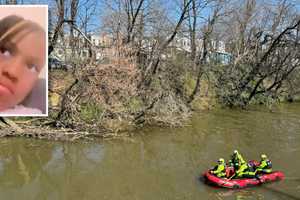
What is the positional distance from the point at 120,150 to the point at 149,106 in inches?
150

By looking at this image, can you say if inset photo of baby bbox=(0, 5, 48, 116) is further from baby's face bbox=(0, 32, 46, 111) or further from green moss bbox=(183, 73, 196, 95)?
green moss bbox=(183, 73, 196, 95)

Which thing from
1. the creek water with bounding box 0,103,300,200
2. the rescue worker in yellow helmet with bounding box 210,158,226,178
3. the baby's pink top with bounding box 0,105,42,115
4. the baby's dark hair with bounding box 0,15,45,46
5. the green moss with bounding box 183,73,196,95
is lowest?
the creek water with bounding box 0,103,300,200

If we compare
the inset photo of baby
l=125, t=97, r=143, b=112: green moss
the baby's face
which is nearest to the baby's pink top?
the inset photo of baby

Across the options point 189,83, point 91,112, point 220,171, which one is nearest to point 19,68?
point 91,112

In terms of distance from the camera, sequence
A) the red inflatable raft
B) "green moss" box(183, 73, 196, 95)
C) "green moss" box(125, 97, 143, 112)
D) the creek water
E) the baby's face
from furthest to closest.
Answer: "green moss" box(183, 73, 196, 95), "green moss" box(125, 97, 143, 112), the baby's face, the red inflatable raft, the creek water

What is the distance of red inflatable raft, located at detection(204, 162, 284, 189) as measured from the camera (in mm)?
11750

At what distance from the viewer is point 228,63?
31.6 metres

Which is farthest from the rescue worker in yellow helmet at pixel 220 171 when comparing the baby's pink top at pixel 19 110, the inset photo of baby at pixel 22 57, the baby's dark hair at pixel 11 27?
the baby's dark hair at pixel 11 27

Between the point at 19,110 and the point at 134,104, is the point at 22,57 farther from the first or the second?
the point at 134,104

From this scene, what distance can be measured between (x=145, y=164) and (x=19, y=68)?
5.39 metres

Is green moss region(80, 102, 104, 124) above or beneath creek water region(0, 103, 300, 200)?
above

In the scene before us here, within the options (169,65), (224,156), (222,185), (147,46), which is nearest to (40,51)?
(222,185)

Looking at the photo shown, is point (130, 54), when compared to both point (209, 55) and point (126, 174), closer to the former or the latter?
point (126, 174)

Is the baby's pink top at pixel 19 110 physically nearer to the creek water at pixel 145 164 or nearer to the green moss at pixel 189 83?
the creek water at pixel 145 164
